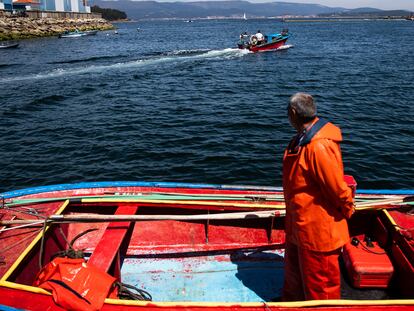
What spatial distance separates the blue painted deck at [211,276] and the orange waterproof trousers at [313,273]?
1221mm

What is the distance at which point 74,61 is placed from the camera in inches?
1592

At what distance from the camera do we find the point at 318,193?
3791 mm

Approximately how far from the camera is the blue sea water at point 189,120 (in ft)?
46.8

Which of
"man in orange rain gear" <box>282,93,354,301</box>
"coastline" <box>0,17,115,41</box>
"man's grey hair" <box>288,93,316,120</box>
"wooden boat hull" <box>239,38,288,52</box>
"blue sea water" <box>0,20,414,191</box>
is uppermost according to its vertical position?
"coastline" <box>0,17,115,41</box>

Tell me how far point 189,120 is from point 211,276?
14.5 metres

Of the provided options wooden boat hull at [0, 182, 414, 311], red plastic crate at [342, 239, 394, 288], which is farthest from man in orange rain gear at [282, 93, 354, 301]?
wooden boat hull at [0, 182, 414, 311]

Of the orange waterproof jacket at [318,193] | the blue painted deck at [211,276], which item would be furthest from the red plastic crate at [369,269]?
the orange waterproof jacket at [318,193]

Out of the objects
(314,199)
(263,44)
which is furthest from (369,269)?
(263,44)

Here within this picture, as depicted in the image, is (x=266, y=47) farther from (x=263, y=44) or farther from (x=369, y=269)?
(x=369, y=269)

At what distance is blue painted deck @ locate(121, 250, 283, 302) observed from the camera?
5.71m

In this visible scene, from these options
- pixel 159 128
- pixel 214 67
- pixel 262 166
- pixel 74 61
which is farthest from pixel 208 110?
pixel 74 61

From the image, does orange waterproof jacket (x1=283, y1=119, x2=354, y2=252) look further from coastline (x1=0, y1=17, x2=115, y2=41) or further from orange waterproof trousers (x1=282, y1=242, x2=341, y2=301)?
coastline (x1=0, y1=17, x2=115, y2=41)

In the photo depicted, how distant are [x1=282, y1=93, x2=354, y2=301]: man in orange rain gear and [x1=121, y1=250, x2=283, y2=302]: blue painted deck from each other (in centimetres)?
151

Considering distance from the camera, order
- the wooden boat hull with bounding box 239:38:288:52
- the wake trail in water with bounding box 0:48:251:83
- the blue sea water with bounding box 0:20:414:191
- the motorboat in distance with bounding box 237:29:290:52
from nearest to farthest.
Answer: the blue sea water with bounding box 0:20:414:191 → the wake trail in water with bounding box 0:48:251:83 → the wooden boat hull with bounding box 239:38:288:52 → the motorboat in distance with bounding box 237:29:290:52
